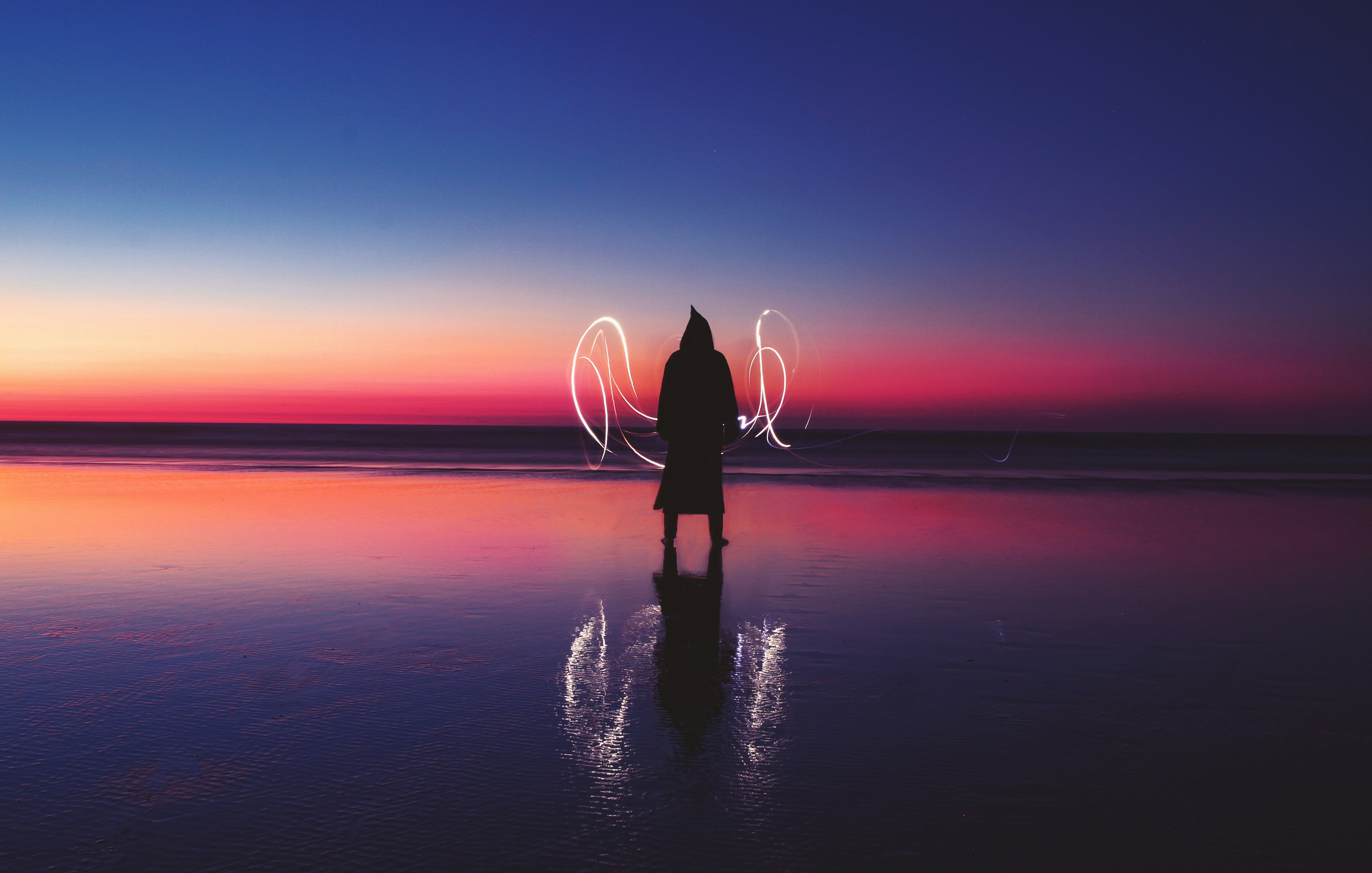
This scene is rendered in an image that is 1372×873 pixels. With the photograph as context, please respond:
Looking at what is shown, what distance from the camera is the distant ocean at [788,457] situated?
2267cm

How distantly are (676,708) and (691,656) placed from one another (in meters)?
0.94

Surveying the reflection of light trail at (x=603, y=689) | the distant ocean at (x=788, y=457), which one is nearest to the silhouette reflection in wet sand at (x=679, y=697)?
the reflection of light trail at (x=603, y=689)

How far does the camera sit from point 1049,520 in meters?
12.4

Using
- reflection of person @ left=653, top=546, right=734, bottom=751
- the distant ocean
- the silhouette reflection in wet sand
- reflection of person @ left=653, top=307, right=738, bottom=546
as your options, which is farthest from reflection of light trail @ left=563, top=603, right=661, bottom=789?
the distant ocean

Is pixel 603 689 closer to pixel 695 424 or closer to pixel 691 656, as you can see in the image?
pixel 691 656

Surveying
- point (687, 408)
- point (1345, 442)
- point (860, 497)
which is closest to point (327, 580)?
point (687, 408)

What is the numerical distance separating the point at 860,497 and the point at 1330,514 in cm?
692

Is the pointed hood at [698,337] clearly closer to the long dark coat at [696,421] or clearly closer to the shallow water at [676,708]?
the long dark coat at [696,421]

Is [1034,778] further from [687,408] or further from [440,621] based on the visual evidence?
[687,408]

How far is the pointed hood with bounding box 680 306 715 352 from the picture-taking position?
9.00 m

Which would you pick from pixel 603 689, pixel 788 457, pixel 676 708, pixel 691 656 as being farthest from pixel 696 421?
pixel 788 457

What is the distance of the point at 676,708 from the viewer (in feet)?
13.8

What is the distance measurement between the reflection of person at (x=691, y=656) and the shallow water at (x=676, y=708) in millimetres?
27

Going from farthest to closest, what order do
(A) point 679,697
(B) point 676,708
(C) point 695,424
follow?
(C) point 695,424 → (A) point 679,697 → (B) point 676,708
